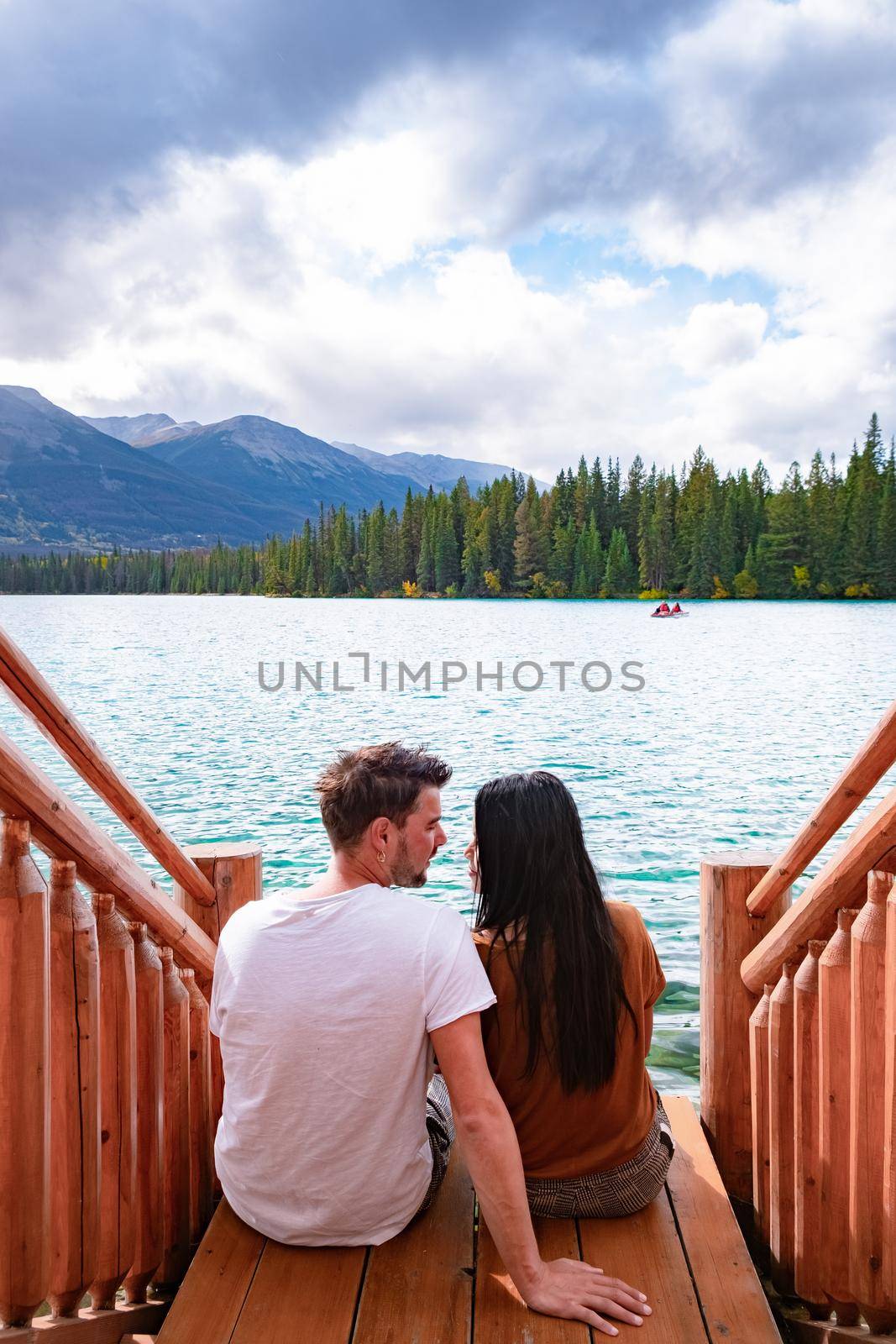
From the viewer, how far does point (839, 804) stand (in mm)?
1759

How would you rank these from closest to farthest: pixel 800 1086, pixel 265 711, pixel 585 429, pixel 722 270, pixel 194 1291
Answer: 1. pixel 194 1291
2. pixel 800 1086
3. pixel 265 711
4. pixel 722 270
5. pixel 585 429

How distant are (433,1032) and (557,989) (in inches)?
11.9

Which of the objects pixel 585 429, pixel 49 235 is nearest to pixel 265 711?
pixel 49 235

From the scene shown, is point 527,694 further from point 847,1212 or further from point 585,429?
point 585,429

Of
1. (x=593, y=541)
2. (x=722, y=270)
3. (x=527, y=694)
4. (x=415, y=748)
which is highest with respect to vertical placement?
(x=722, y=270)

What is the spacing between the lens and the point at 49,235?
2356 cm

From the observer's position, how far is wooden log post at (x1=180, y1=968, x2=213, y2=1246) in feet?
6.96

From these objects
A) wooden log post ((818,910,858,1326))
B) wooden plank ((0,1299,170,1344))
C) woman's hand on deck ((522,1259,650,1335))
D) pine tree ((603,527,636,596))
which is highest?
pine tree ((603,527,636,596))

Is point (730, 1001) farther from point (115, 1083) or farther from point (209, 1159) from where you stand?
point (115, 1083)

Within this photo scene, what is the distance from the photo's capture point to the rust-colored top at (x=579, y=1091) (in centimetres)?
187

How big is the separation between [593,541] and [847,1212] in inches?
2997

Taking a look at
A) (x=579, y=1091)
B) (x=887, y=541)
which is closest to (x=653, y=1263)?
(x=579, y=1091)

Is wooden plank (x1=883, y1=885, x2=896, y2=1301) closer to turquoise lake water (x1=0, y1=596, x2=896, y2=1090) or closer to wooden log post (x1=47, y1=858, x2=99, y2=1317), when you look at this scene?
turquoise lake water (x1=0, y1=596, x2=896, y2=1090)

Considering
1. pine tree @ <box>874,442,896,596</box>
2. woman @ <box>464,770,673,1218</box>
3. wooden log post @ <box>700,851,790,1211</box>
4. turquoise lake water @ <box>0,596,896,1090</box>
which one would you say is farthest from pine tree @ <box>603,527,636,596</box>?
woman @ <box>464,770,673,1218</box>
